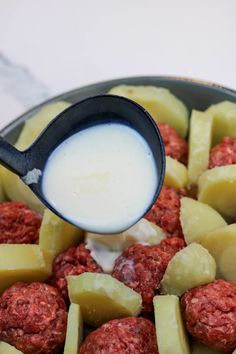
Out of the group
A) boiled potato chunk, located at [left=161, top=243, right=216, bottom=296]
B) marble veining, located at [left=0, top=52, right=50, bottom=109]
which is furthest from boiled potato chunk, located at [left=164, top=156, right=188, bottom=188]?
marble veining, located at [left=0, top=52, right=50, bottom=109]

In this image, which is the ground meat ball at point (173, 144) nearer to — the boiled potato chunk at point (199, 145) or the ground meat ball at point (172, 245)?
the boiled potato chunk at point (199, 145)

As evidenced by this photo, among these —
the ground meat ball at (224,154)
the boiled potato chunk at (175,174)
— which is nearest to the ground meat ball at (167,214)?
the boiled potato chunk at (175,174)

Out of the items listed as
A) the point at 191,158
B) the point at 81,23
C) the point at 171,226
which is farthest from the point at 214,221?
the point at 81,23

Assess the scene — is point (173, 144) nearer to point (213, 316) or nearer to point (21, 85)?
point (213, 316)

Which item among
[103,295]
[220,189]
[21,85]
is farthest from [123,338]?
[21,85]

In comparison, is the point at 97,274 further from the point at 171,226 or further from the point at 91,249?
the point at 171,226

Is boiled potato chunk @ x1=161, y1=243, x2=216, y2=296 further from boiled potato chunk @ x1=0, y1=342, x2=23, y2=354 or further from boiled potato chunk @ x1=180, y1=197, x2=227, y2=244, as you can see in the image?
boiled potato chunk @ x1=0, y1=342, x2=23, y2=354
